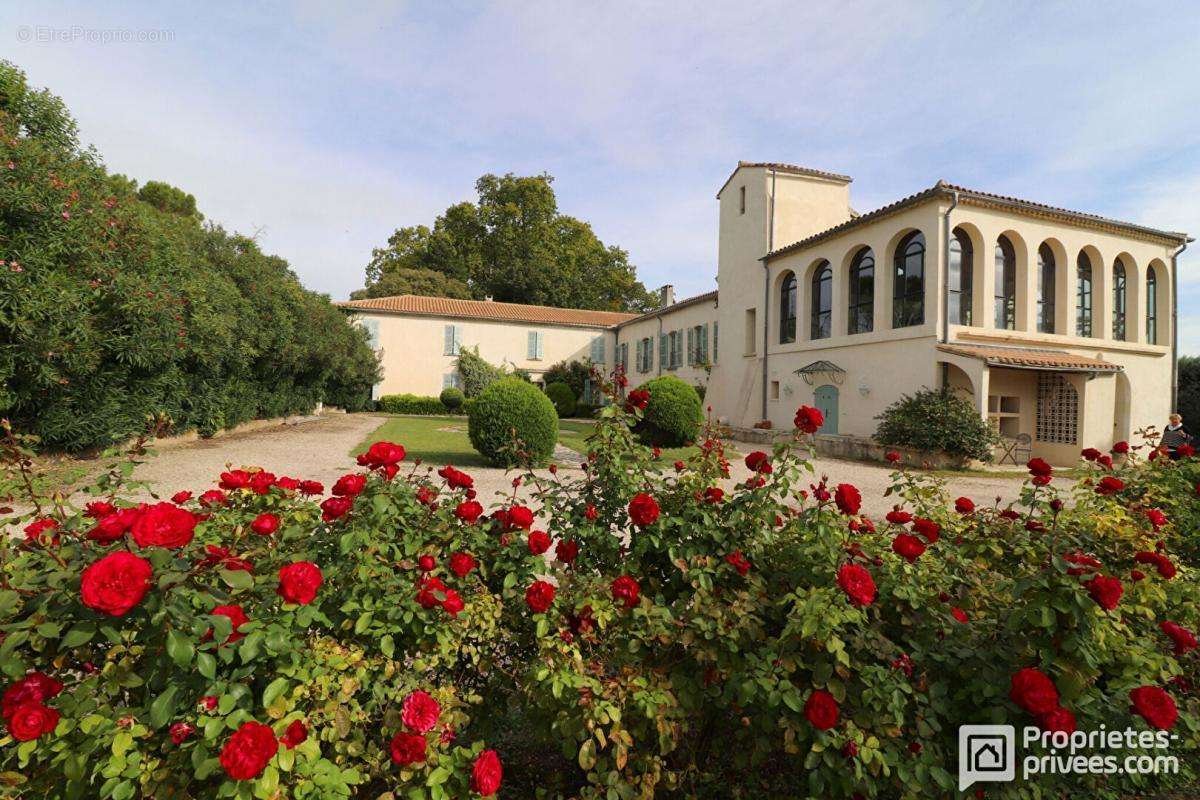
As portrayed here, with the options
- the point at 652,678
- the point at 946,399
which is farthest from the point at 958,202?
the point at 652,678

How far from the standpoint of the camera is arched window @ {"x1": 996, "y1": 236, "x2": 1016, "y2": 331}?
44.9 ft

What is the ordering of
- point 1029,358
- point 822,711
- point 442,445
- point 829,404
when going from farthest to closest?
1. point 829,404
2. point 442,445
3. point 1029,358
4. point 822,711

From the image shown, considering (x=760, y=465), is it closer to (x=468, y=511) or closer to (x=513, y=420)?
(x=468, y=511)

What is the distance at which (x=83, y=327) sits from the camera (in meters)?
7.92

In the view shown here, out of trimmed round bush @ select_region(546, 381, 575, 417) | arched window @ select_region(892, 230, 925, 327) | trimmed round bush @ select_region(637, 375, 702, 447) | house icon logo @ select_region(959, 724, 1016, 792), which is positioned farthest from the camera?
trimmed round bush @ select_region(546, 381, 575, 417)

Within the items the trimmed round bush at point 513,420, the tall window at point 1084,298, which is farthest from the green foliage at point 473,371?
the tall window at point 1084,298

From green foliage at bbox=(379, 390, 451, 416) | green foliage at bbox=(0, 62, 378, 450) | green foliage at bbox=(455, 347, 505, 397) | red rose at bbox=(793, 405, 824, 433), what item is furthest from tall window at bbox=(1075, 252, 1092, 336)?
green foliage at bbox=(379, 390, 451, 416)

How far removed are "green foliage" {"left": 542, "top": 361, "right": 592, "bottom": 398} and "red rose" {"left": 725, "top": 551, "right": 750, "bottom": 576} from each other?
2814 cm

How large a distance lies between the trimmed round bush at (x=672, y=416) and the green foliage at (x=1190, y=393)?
18.0 metres

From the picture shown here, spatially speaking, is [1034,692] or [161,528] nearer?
[161,528]

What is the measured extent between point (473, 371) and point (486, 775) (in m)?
28.2

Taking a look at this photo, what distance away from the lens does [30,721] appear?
111 centimetres

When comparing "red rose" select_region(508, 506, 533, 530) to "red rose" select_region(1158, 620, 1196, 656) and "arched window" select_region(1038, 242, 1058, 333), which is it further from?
"arched window" select_region(1038, 242, 1058, 333)

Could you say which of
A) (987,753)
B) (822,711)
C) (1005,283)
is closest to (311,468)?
(822,711)
